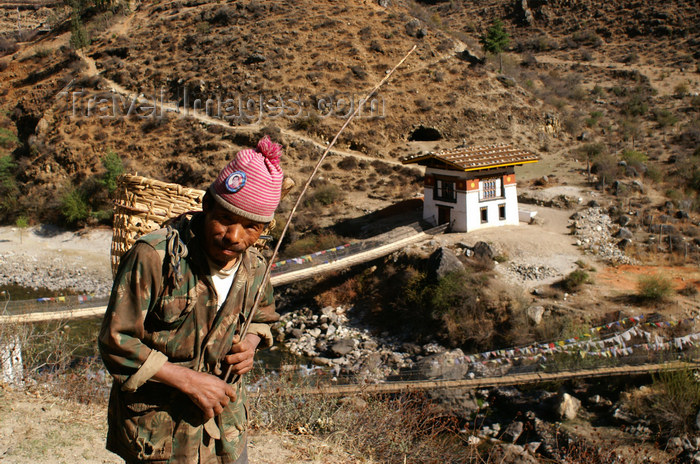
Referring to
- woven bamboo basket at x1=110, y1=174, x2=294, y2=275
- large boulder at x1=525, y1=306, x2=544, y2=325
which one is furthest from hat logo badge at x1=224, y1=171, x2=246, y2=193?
large boulder at x1=525, y1=306, x2=544, y2=325

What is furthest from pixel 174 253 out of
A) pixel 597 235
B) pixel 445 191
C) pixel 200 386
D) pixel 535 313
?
pixel 597 235

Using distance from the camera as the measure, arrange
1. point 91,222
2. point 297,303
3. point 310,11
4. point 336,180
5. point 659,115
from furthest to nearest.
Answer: point 310,11
point 659,115
point 336,180
point 91,222
point 297,303

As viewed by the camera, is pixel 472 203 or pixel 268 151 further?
pixel 472 203

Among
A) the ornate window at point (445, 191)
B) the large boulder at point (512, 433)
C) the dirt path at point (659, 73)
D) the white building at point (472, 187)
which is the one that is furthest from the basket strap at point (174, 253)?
the dirt path at point (659, 73)

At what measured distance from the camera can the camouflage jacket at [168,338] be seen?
6.64ft

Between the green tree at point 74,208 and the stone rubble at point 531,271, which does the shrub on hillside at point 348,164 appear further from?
the stone rubble at point 531,271

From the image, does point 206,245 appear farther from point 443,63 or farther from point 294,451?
point 443,63

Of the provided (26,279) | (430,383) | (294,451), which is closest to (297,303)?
(430,383)

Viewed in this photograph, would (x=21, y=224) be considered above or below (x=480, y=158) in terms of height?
below

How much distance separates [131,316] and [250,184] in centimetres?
64

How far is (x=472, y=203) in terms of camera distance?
18.8 m

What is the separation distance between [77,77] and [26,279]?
1851 centimetres

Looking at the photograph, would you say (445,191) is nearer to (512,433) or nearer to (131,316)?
(512,433)

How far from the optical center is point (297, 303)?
19.1m
